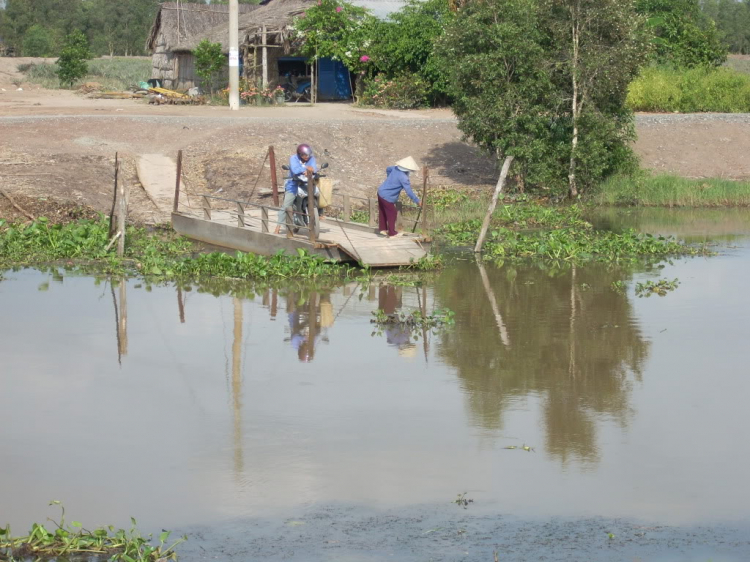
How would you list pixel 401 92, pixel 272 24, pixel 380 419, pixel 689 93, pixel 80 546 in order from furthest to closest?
pixel 272 24 → pixel 401 92 → pixel 689 93 → pixel 380 419 → pixel 80 546

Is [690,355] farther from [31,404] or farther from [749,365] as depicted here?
[31,404]

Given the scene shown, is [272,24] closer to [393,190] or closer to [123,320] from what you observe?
[393,190]

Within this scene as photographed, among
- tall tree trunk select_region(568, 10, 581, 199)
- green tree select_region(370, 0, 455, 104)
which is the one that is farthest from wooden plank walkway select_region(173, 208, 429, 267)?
green tree select_region(370, 0, 455, 104)

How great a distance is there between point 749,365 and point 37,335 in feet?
25.0

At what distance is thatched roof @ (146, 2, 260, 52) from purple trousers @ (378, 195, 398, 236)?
81.7 feet

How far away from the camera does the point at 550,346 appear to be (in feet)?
36.7

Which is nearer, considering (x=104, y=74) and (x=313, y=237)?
(x=313, y=237)

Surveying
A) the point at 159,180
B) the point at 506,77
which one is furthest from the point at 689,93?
the point at 159,180

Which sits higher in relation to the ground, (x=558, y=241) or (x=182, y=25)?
(x=182, y=25)

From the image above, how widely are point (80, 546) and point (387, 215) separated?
10.0m

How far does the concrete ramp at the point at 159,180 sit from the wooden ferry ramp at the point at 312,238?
176cm

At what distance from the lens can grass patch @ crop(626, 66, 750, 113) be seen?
105ft

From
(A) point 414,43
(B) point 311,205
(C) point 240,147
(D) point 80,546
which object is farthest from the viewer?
(A) point 414,43

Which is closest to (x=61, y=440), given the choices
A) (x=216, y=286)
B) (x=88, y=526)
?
(x=88, y=526)
